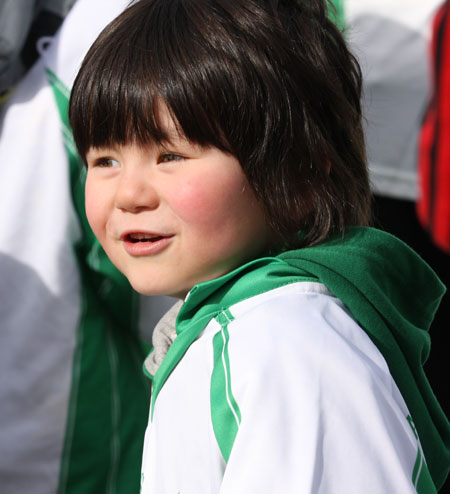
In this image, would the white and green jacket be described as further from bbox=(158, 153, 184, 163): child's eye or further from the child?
bbox=(158, 153, 184, 163): child's eye

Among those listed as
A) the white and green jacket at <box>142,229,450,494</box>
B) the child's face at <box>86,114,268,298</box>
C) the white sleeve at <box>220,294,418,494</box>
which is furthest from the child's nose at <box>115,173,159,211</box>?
the white sleeve at <box>220,294,418,494</box>

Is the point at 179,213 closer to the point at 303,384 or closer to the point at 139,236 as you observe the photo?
the point at 139,236

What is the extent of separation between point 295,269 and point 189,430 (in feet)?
0.81

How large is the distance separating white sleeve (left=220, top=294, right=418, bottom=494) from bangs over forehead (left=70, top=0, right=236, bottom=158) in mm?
319

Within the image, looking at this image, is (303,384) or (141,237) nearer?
(303,384)

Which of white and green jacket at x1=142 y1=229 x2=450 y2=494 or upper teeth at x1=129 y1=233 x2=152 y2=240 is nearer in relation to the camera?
white and green jacket at x1=142 y1=229 x2=450 y2=494

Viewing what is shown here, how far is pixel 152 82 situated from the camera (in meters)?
1.13

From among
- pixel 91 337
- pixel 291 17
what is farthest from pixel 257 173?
pixel 91 337

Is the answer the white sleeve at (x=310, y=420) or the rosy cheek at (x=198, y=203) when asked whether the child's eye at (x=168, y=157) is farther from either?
the white sleeve at (x=310, y=420)

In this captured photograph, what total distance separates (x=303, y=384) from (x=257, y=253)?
309mm

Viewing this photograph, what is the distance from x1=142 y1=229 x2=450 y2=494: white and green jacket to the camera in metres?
0.90

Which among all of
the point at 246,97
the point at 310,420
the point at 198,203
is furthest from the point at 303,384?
the point at 246,97

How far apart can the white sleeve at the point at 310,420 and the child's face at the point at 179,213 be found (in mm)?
196

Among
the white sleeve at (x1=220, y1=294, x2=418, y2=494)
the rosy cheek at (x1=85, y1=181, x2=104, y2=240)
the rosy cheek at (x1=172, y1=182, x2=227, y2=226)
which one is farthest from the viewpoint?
the rosy cheek at (x1=85, y1=181, x2=104, y2=240)
